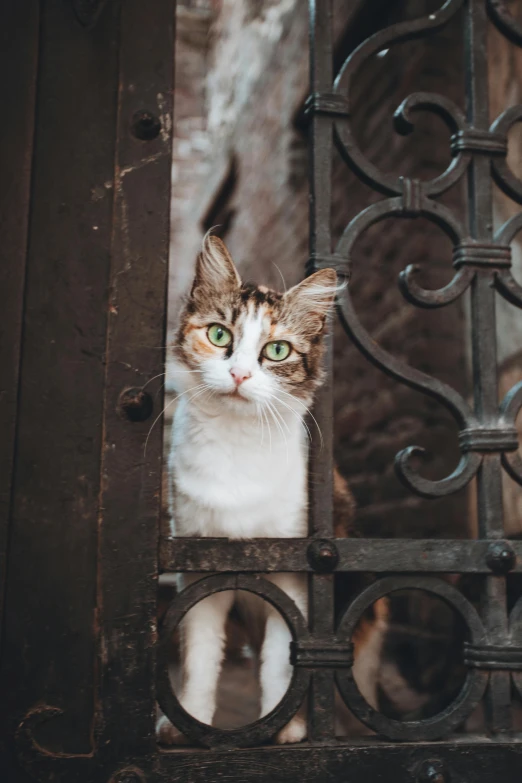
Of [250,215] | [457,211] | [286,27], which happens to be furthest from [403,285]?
[250,215]

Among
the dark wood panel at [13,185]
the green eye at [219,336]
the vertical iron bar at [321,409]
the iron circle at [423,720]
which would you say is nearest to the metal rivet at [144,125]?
the dark wood panel at [13,185]

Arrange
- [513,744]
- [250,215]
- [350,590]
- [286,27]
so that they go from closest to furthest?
[513,744] < [350,590] < [286,27] < [250,215]

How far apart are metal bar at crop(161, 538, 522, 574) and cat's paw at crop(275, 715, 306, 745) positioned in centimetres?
32

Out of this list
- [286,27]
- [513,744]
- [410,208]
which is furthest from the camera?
[286,27]

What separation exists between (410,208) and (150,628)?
767 mm

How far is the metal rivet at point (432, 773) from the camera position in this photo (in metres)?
0.99

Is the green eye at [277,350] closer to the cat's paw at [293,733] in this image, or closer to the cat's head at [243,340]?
the cat's head at [243,340]

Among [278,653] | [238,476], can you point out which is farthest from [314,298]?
[278,653]

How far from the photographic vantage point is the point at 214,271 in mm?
1350

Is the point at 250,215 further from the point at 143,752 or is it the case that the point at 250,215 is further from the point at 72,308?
the point at 143,752

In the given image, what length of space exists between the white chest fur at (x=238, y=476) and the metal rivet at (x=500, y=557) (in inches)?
13.9

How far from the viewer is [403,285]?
1.12m

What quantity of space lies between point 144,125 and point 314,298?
41cm

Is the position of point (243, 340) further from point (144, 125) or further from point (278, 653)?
point (278, 653)
